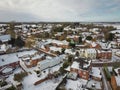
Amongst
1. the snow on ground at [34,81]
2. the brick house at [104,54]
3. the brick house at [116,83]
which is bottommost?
the snow on ground at [34,81]

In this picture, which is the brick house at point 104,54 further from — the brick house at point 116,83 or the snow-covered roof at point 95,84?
the brick house at point 116,83

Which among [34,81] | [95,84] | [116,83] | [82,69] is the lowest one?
[34,81]

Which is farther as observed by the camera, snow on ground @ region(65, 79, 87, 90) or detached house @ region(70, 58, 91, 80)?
detached house @ region(70, 58, 91, 80)

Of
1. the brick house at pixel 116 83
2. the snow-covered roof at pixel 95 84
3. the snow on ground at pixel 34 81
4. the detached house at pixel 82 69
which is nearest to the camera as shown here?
the brick house at pixel 116 83

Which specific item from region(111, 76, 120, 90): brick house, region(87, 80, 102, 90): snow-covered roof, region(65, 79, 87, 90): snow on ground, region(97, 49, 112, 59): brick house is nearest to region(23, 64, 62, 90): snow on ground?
region(65, 79, 87, 90): snow on ground

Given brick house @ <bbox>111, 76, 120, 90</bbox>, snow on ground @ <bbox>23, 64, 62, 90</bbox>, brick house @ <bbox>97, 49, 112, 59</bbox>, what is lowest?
snow on ground @ <bbox>23, 64, 62, 90</bbox>

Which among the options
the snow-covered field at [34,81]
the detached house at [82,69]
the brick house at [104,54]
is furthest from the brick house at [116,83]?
the brick house at [104,54]

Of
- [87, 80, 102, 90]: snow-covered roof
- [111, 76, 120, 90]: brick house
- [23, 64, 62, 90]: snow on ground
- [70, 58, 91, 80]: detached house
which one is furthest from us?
[70, 58, 91, 80]: detached house

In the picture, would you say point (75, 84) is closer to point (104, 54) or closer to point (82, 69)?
point (82, 69)

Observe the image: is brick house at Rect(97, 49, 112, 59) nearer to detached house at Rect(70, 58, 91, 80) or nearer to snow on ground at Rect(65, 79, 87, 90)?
detached house at Rect(70, 58, 91, 80)

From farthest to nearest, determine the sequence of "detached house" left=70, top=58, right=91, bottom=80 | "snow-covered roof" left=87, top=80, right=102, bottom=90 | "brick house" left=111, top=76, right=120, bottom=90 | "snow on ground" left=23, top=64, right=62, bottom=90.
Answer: "detached house" left=70, top=58, right=91, bottom=80 < "snow on ground" left=23, top=64, right=62, bottom=90 < "snow-covered roof" left=87, top=80, right=102, bottom=90 < "brick house" left=111, top=76, right=120, bottom=90

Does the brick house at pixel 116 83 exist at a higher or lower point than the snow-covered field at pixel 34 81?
higher

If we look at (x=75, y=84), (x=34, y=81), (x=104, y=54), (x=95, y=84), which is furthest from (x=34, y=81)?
(x=104, y=54)
